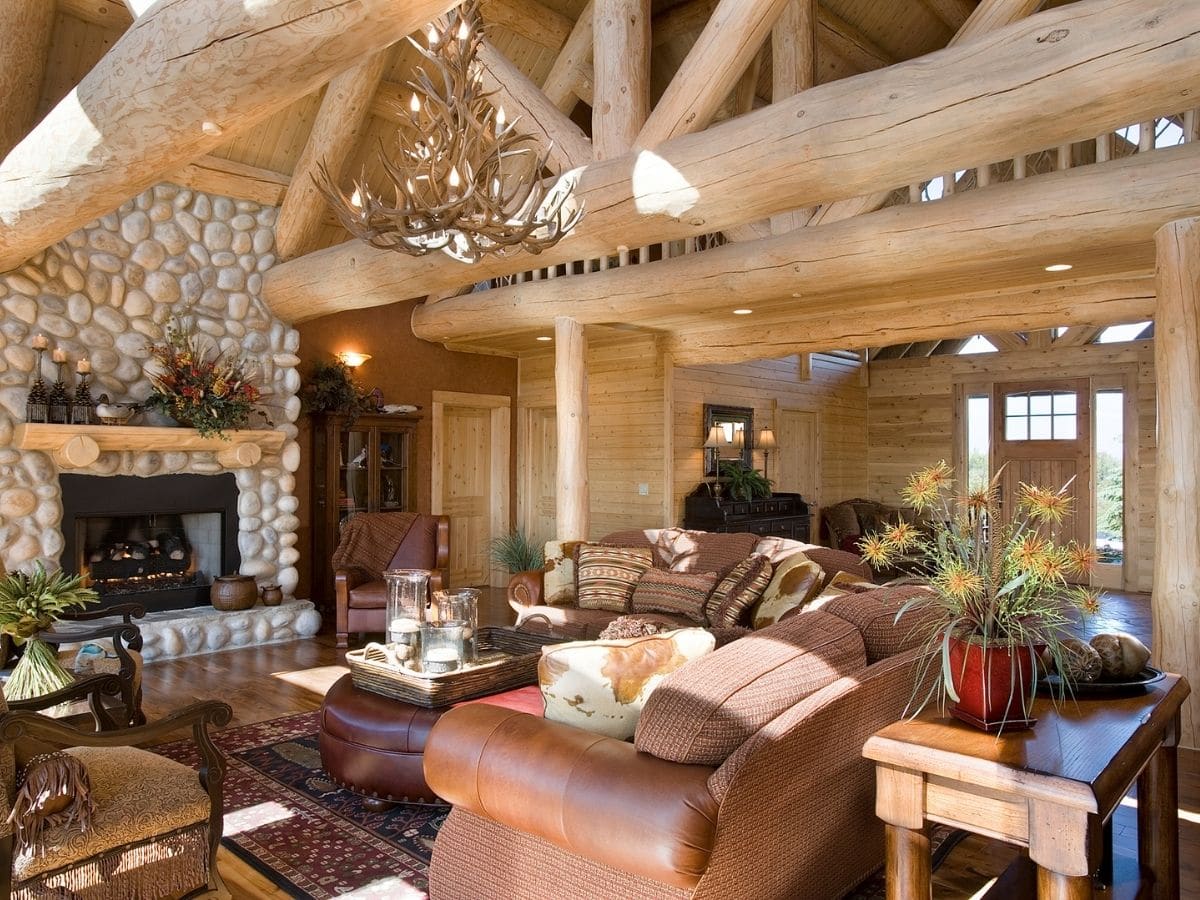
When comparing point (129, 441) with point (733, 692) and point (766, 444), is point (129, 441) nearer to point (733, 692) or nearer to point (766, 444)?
point (733, 692)

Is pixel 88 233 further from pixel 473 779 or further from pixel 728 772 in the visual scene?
pixel 728 772

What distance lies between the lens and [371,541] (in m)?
6.59

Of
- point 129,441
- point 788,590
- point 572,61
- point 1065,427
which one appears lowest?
point 788,590

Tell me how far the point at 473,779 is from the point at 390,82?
556 centimetres

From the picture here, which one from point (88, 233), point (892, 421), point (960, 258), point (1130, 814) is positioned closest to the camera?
point (1130, 814)

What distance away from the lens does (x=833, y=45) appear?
680cm

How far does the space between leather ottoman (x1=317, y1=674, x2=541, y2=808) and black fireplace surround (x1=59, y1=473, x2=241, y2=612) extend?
3.23 metres

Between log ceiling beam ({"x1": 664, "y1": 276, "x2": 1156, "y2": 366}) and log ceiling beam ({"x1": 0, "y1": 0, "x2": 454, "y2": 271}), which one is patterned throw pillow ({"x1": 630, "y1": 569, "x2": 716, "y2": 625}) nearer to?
log ceiling beam ({"x1": 664, "y1": 276, "x2": 1156, "y2": 366})

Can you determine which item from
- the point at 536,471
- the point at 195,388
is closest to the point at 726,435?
the point at 536,471

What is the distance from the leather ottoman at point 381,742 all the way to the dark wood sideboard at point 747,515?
4718mm

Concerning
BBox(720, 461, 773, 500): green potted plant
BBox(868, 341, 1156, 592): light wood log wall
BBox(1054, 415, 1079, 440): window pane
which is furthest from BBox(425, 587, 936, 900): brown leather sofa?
BBox(1054, 415, 1079, 440): window pane

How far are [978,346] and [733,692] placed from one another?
947cm

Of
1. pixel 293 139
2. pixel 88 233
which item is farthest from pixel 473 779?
pixel 293 139

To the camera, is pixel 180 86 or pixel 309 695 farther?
pixel 309 695
